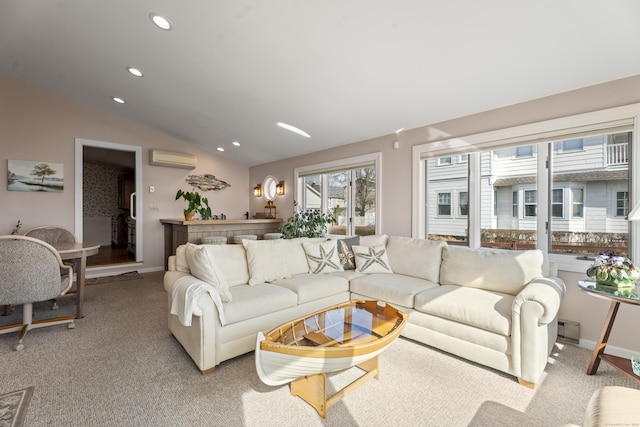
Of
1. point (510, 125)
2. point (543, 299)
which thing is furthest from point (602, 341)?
point (510, 125)

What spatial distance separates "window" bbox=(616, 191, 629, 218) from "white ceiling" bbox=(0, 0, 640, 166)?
1.01 meters

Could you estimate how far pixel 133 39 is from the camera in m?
2.90

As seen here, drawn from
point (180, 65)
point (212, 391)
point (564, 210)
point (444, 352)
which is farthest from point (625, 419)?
point (180, 65)

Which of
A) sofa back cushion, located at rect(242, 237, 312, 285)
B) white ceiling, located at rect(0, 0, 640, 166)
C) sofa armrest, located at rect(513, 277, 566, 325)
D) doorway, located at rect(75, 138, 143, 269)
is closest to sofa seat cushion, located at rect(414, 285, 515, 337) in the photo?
sofa armrest, located at rect(513, 277, 566, 325)

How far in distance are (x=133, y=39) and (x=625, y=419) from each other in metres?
4.32

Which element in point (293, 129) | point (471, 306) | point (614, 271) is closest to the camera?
point (614, 271)

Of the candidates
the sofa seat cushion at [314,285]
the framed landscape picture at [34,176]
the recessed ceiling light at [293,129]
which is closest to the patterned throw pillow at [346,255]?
the sofa seat cushion at [314,285]

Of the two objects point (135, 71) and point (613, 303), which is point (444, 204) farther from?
point (135, 71)

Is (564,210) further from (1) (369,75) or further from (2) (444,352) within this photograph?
(1) (369,75)

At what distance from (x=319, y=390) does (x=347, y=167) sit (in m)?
3.42

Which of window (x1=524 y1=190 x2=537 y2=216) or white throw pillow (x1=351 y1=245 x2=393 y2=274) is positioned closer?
window (x1=524 y1=190 x2=537 y2=216)

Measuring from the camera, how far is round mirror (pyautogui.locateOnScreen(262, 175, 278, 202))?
6.23 meters

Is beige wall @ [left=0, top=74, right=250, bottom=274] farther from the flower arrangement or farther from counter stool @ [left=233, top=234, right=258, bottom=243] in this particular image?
the flower arrangement

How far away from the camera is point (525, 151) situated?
9.86 feet
